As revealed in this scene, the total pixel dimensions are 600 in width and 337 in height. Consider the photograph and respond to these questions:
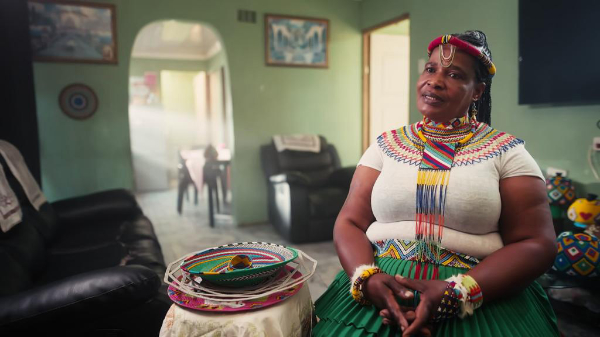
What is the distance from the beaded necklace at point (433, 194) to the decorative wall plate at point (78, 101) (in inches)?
132

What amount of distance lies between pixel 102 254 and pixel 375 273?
1697 millimetres

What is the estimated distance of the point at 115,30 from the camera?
3.57 m

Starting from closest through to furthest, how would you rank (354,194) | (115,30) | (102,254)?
(354,194) → (102,254) → (115,30)

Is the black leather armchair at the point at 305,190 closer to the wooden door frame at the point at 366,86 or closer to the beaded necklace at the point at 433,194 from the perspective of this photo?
the wooden door frame at the point at 366,86

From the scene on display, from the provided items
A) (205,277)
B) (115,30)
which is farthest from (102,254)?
(115,30)

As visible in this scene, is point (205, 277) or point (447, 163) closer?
point (205, 277)

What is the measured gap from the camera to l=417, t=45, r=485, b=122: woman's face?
42.1 inches

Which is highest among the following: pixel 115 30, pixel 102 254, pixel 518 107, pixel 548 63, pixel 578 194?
pixel 115 30

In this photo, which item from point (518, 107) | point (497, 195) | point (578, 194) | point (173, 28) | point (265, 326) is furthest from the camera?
point (173, 28)

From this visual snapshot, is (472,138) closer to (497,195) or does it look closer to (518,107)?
(497,195)

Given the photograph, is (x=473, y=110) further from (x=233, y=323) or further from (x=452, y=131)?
(x=233, y=323)

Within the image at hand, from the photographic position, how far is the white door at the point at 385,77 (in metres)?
4.55

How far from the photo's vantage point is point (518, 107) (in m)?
2.75

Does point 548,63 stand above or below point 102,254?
above
